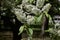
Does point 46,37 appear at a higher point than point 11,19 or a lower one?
lower

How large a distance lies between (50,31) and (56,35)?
0.10 meters

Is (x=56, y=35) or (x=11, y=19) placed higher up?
(x=11, y=19)

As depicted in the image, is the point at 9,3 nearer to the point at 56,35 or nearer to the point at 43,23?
the point at 43,23

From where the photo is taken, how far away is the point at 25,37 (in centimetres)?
254

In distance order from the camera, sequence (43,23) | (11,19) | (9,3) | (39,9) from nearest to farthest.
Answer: (39,9) < (43,23) < (9,3) < (11,19)

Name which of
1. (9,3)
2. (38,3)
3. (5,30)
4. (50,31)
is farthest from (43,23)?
(5,30)

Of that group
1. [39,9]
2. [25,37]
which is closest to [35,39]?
[25,37]

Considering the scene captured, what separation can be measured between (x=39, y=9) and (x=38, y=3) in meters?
0.08

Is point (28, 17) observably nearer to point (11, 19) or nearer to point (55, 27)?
point (55, 27)

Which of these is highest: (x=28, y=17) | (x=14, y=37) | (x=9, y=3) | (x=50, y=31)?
(x=9, y=3)

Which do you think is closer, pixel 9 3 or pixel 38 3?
pixel 38 3

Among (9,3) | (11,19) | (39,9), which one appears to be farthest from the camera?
(11,19)

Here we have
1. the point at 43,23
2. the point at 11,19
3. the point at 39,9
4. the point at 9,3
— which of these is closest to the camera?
the point at 39,9

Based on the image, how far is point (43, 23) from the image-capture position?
2.24 metres
